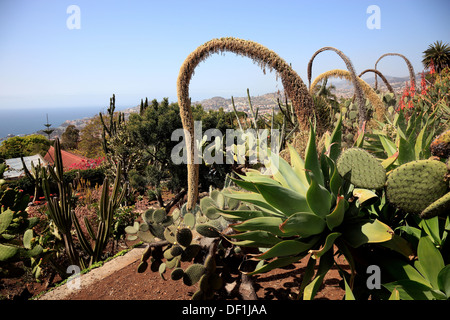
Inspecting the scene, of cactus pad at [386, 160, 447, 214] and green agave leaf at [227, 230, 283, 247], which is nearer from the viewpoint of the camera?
cactus pad at [386, 160, 447, 214]

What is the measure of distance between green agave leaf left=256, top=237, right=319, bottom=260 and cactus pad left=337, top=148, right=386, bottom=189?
32 cm

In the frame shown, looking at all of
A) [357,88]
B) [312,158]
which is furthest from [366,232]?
[357,88]

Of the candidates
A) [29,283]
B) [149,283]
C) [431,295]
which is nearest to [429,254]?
[431,295]

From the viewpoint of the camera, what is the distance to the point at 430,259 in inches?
42.9

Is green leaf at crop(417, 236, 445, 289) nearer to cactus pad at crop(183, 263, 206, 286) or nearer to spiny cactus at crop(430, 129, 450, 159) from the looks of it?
spiny cactus at crop(430, 129, 450, 159)

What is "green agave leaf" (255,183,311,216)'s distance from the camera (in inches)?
46.1

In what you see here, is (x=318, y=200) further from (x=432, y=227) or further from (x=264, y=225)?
(x=432, y=227)

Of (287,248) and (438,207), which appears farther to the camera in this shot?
(287,248)

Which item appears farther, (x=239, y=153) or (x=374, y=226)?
(x=239, y=153)

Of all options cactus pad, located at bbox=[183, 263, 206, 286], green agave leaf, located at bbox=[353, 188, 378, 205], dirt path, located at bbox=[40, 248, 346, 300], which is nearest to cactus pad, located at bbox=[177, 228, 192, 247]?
cactus pad, located at bbox=[183, 263, 206, 286]

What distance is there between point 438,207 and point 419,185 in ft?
0.34
